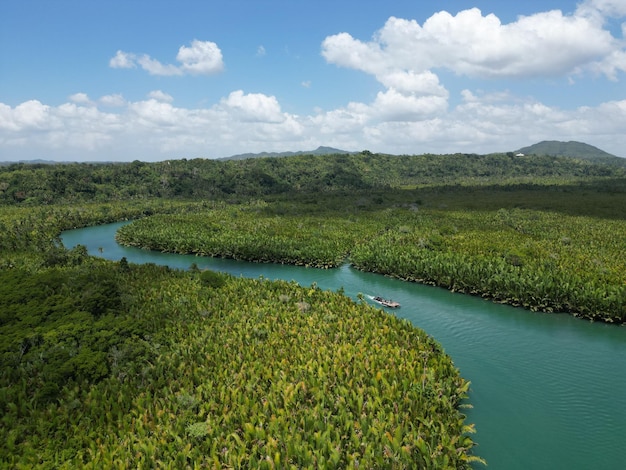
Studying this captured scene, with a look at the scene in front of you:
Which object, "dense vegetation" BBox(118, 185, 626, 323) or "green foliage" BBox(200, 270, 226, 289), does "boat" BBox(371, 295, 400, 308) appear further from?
"green foliage" BBox(200, 270, 226, 289)

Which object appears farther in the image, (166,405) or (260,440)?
(166,405)

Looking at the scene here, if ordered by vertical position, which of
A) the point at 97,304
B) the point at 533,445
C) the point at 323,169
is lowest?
the point at 533,445

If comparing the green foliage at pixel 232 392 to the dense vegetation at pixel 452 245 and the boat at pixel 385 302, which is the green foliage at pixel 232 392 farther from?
the dense vegetation at pixel 452 245

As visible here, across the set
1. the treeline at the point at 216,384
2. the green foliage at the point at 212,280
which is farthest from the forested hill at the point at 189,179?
the treeline at the point at 216,384

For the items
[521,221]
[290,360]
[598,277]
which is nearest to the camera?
[290,360]

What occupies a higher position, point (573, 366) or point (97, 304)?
point (97, 304)

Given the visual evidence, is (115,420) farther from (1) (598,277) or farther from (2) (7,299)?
(1) (598,277)

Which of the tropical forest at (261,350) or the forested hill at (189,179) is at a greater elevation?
the forested hill at (189,179)

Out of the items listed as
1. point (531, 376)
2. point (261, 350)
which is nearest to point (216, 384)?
point (261, 350)

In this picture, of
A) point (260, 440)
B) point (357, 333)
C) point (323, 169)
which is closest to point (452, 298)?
point (357, 333)
